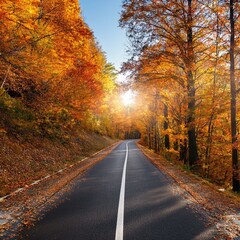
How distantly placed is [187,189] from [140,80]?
263 inches

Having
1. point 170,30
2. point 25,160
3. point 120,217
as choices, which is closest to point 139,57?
point 170,30

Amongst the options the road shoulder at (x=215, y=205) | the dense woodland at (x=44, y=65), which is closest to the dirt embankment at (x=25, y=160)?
the dense woodland at (x=44, y=65)

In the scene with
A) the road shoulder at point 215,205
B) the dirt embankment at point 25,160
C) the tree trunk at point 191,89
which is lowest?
the road shoulder at point 215,205

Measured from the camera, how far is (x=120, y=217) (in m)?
5.42

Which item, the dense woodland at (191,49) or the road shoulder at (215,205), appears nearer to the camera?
the road shoulder at (215,205)

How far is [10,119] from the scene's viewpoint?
1374 centimetres

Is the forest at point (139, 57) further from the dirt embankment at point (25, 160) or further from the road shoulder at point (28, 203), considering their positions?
the road shoulder at point (28, 203)

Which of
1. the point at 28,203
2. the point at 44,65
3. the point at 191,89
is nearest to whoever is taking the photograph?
the point at 28,203

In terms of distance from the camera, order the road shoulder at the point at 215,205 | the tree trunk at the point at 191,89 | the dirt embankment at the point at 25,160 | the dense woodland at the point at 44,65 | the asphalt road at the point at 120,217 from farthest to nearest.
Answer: the tree trunk at the point at 191,89 < the dense woodland at the point at 44,65 < the dirt embankment at the point at 25,160 < the road shoulder at the point at 215,205 < the asphalt road at the point at 120,217

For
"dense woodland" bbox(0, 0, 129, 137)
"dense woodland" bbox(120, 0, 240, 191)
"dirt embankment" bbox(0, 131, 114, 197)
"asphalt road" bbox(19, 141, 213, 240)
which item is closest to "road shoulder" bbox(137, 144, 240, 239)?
"asphalt road" bbox(19, 141, 213, 240)

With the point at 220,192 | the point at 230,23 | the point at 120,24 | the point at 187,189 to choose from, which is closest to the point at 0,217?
the point at 187,189

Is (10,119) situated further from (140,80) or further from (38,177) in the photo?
(140,80)

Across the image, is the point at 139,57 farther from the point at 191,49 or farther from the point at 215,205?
the point at 215,205

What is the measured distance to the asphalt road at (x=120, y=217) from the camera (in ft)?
14.9
